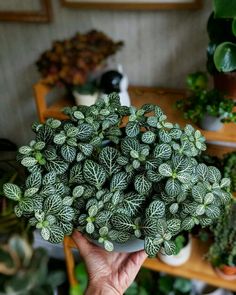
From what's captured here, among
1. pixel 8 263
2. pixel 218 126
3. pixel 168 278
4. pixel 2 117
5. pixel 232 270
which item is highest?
pixel 218 126

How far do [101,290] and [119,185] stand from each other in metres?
0.30

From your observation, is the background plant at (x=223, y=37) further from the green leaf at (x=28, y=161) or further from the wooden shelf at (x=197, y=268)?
the wooden shelf at (x=197, y=268)

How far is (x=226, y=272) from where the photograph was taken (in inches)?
44.6

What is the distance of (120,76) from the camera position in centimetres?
110

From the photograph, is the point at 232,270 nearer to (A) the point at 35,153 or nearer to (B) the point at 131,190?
(B) the point at 131,190

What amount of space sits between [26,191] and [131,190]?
0.21 metres

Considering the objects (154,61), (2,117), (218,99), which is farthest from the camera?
(2,117)

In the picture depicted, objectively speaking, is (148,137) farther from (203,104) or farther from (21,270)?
(21,270)

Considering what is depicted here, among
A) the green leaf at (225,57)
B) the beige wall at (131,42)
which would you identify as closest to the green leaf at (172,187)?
the green leaf at (225,57)

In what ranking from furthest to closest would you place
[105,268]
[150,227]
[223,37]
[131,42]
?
[131,42] < [223,37] < [105,268] < [150,227]

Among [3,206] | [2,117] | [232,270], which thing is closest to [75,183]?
[232,270]

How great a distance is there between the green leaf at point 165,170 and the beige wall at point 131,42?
75cm

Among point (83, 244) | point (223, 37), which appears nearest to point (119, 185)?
point (83, 244)

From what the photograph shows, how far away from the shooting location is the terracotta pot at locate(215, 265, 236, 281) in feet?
3.67
